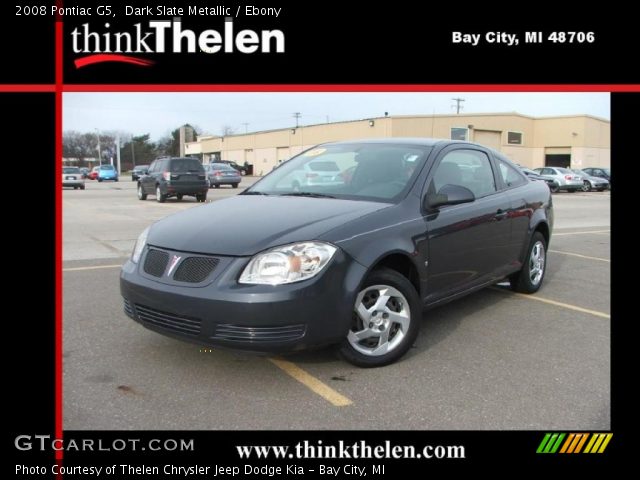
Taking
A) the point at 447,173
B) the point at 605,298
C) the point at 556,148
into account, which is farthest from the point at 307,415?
the point at 556,148

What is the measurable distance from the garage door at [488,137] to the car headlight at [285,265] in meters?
46.8

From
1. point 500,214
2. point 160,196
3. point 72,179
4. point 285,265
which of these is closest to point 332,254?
point 285,265

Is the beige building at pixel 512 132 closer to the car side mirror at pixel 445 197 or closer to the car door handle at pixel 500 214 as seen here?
the car door handle at pixel 500 214

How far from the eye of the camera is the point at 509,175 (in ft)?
19.5

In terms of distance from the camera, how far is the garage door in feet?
158

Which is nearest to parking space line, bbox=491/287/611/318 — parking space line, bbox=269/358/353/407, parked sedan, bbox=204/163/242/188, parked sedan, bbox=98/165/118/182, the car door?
the car door

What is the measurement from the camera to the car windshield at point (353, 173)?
14.8 feet

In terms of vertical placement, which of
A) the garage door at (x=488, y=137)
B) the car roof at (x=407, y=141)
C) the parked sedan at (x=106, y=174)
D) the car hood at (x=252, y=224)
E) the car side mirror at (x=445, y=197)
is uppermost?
the garage door at (x=488, y=137)

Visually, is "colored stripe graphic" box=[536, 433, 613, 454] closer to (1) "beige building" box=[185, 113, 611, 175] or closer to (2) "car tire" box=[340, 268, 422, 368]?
(2) "car tire" box=[340, 268, 422, 368]

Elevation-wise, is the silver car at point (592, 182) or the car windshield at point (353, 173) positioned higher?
the silver car at point (592, 182)

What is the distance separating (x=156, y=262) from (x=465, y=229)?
97.0 inches

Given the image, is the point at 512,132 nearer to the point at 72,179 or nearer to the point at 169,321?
the point at 72,179

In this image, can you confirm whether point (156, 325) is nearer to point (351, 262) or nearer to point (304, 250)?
point (304, 250)

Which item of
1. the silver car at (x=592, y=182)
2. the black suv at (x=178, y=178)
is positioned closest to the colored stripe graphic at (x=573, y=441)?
the black suv at (x=178, y=178)
